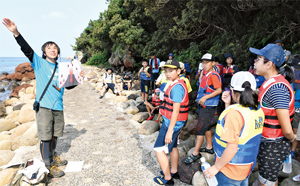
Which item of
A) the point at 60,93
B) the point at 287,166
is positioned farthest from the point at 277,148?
the point at 60,93

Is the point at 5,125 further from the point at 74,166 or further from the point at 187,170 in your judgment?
the point at 187,170

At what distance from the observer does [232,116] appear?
66.5 inches

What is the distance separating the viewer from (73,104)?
328 inches

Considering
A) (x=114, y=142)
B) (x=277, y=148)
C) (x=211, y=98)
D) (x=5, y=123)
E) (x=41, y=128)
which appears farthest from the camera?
(x=5, y=123)

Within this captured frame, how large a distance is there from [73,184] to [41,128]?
41.2 inches

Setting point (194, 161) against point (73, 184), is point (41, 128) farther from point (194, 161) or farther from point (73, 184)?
point (194, 161)

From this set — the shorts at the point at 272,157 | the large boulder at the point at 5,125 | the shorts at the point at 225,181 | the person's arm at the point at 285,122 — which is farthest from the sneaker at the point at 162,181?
the large boulder at the point at 5,125

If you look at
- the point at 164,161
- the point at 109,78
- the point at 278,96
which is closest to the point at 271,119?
the point at 278,96

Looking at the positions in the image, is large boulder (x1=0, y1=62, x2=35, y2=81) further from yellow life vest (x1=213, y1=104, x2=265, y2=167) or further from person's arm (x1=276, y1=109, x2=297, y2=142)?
person's arm (x1=276, y1=109, x2=297, y2=142)

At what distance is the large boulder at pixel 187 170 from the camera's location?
10.1 ft

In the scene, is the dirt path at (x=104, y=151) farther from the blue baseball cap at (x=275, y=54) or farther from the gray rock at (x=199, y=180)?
the blue baseball cap at (x=275, y=54)

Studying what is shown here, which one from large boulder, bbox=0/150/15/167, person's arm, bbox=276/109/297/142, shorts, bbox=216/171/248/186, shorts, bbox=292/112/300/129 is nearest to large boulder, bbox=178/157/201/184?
shorts, bbox=216/171/248/186

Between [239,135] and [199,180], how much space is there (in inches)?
58.6

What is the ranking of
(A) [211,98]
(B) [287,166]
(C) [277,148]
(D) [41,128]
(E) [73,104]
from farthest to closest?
(E) [73,104] → (A) [211,98] → (D) [41,128] → (B) [287,166] → (C) [277,148]
